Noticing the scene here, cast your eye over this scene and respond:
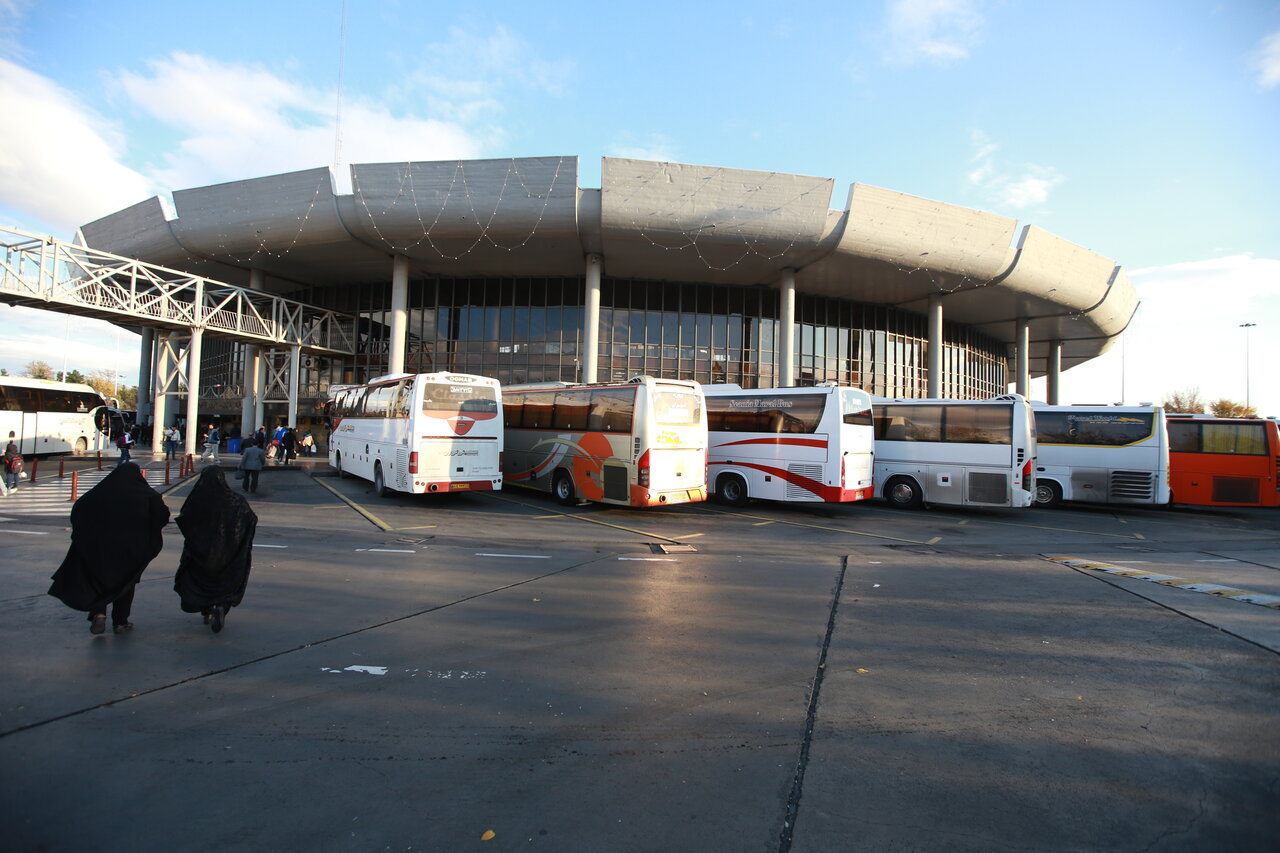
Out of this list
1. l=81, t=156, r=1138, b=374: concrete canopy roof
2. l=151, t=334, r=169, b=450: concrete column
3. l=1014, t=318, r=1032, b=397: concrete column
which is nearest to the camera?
l=81, t=156, r=1138, b=374: concrete canopy roof

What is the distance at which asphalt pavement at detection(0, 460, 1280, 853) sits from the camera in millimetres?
→ 3037

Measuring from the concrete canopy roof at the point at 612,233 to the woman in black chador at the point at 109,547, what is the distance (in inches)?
849

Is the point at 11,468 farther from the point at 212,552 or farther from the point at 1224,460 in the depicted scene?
the point at 1224,460

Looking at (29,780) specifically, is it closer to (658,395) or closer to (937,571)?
(937,571)

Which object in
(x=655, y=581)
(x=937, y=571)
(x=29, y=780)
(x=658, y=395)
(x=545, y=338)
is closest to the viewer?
(x=29, y=780)

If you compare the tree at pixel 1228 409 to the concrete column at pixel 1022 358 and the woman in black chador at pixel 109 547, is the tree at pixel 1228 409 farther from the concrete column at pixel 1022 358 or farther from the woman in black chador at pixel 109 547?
the woman in black chador at pixel 109 547

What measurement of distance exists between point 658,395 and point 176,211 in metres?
27.5

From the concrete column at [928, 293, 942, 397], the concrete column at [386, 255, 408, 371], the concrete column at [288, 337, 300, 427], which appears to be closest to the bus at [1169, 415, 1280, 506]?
the concrete column at [928, 293, 942, 397]

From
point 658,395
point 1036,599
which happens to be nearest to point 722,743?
point 1036,599

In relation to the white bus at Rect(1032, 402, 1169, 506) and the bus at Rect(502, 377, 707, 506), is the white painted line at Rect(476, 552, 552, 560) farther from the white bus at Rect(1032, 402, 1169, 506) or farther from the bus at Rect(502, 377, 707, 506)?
the white bus at Rect(1032, 402, 1169, 506)

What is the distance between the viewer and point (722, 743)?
12.6ft

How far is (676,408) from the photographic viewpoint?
15.1 m

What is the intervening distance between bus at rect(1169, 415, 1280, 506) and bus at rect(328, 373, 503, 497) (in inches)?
752

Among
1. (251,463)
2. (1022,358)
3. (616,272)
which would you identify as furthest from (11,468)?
(1022,358)
